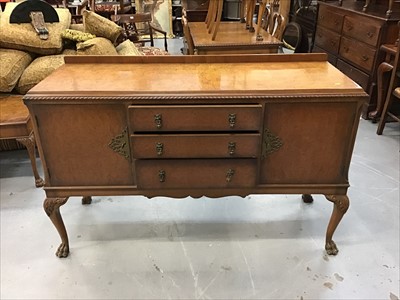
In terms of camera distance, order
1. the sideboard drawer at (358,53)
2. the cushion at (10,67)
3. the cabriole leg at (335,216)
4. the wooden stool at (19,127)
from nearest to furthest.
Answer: the cabriole leg at (335,216)
the wooden stool at (19,127)
the cushion at (10,67)
the sideboard drawer at (358,53)

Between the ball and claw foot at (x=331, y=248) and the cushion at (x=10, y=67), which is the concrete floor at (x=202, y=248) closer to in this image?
the ball and claw foot at (x=331, y=248)

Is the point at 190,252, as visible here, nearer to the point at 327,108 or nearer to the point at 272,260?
the point at 272,260

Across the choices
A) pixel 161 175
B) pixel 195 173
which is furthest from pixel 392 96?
pixel 161 175

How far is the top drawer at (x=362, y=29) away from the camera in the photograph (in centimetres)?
297

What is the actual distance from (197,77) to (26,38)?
1.53 m

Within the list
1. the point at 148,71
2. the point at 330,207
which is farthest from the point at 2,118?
the point at 330,207

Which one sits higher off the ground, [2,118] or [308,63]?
[308,63]

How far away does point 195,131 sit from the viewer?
1.39m

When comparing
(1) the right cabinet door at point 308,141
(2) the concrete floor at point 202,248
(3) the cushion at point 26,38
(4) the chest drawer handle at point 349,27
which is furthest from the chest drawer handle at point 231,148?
(4) the chest drawer handle at point 349,27

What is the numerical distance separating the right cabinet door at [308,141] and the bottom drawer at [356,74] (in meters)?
2.02

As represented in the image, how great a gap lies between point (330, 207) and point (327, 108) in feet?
2.98

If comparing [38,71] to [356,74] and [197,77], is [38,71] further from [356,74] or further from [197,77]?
[356,74]

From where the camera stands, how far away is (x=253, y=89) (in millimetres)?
1364

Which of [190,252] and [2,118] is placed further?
[2,118]
